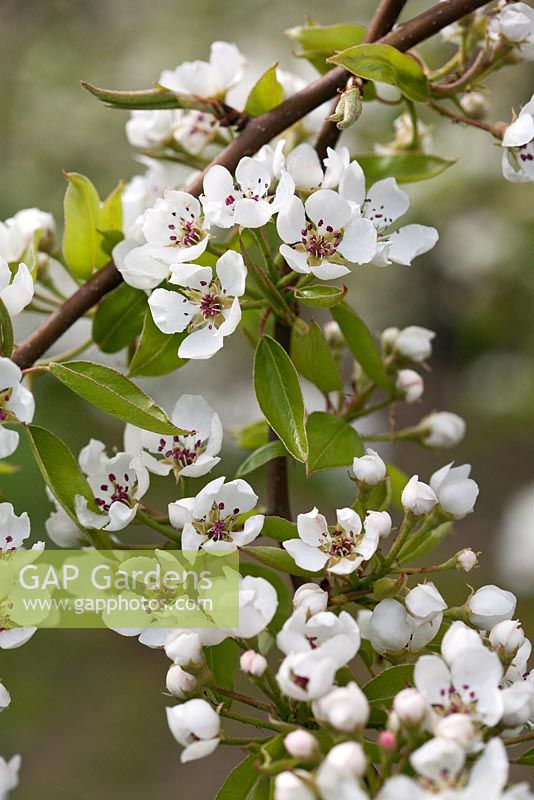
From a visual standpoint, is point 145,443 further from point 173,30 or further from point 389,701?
point 173,30

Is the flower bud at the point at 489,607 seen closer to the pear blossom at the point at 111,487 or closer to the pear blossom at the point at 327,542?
the pear blossom at the point at 327,542

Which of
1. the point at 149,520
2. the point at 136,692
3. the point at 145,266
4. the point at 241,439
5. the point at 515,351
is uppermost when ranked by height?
the point at 145,266

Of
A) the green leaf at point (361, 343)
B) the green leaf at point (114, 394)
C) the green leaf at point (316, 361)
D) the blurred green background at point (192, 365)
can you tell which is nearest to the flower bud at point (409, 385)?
the green leaf at point (361, 343)

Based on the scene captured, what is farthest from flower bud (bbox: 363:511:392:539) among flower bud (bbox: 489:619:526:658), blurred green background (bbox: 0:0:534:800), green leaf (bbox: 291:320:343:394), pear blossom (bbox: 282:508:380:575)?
blurred green background (bbox: 0:0:534:800)

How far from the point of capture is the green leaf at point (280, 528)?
0.77 m

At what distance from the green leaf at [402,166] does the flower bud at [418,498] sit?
12.3 inches

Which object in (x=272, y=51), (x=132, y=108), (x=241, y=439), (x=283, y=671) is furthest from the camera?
(x=272, y=51)

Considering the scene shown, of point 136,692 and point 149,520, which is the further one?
point 136,692

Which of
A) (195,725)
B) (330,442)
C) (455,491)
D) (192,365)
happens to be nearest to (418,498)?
(455,491)

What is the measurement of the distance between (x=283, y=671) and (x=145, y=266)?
35cm

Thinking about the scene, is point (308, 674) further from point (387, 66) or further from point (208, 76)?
point (208, 76)

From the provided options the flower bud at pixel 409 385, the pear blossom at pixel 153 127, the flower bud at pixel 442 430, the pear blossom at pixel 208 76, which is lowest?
the flower bud at pixel 442 430

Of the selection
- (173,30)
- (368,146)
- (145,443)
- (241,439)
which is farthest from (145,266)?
(173,30)

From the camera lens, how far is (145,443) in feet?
2.62
